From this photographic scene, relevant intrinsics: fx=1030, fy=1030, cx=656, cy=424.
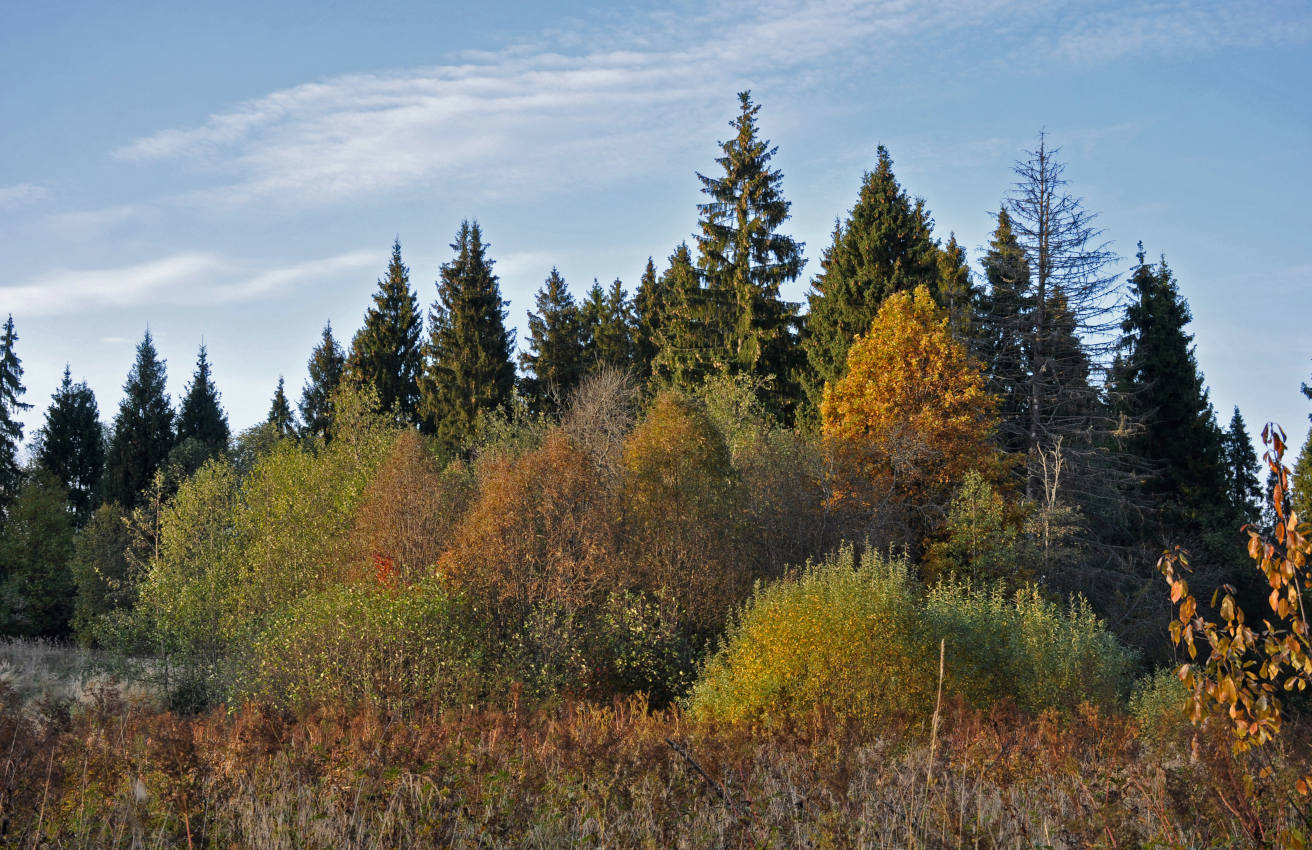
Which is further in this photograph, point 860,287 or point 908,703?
point 860,287

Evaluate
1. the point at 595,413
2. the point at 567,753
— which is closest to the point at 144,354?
the point at 595,413

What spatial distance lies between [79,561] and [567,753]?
127 ft

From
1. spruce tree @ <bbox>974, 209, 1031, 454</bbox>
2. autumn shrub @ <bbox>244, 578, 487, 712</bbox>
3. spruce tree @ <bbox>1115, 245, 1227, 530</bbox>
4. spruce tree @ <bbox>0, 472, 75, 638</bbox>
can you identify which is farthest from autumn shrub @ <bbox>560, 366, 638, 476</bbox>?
spruce tree @ <bbox>0, 472, 75, 638</bbox>

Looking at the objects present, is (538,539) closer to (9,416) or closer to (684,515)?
(684,515)

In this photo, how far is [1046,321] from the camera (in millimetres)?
35031

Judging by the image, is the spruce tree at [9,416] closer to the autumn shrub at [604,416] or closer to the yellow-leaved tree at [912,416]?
the autumn shrub at [604,416]

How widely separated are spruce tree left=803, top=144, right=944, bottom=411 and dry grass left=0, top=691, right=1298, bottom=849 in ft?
88.6

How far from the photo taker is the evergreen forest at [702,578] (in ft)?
20.6

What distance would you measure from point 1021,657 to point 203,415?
4495 centimetres

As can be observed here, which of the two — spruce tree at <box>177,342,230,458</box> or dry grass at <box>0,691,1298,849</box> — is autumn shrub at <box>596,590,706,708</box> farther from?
spruce tree at <box>177,342,230,458</box>

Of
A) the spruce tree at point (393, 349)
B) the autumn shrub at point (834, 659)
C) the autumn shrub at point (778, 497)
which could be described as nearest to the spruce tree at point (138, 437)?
the spruce tree at point (393, 349)

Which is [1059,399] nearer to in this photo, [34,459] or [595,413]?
[595,413]

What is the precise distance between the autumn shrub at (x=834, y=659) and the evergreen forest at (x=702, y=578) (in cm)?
7

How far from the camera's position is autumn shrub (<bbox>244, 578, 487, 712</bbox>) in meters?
17.1
